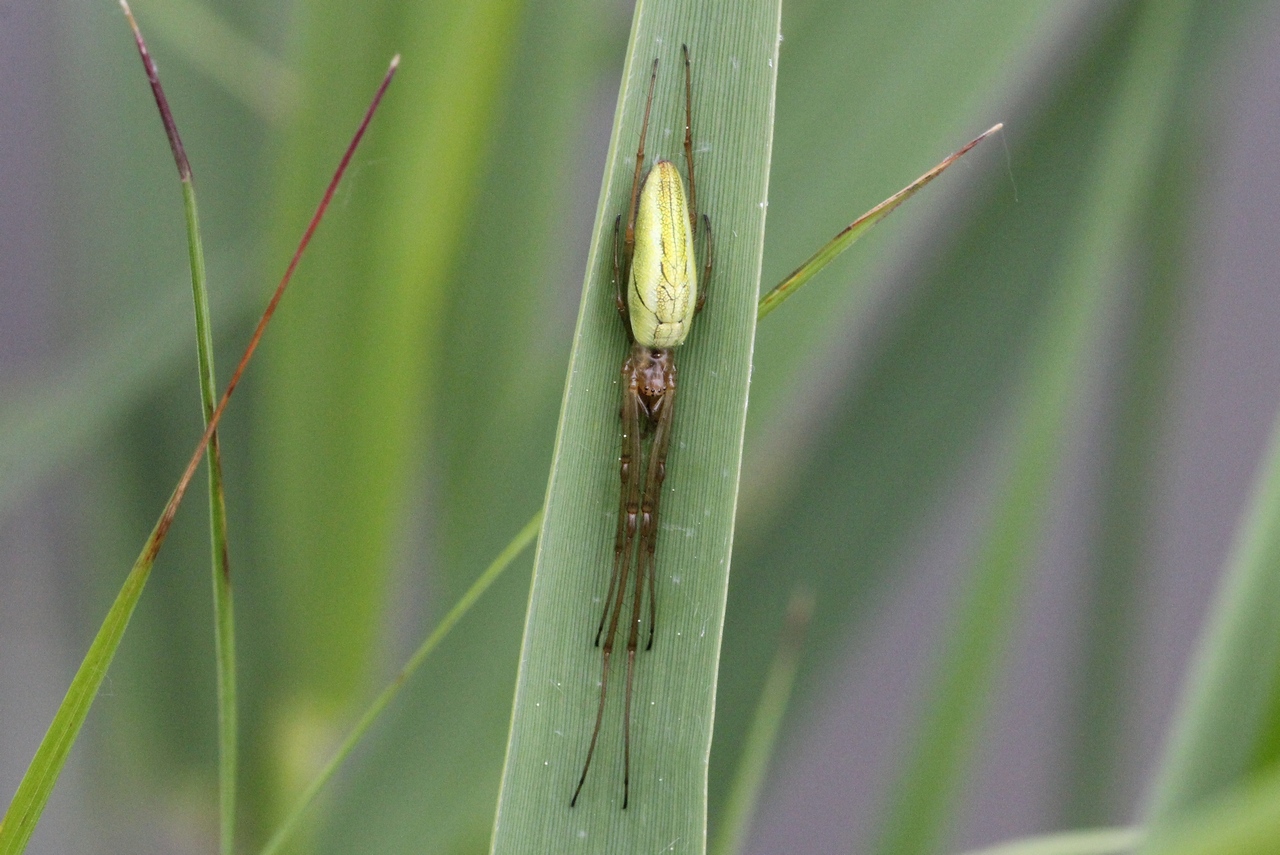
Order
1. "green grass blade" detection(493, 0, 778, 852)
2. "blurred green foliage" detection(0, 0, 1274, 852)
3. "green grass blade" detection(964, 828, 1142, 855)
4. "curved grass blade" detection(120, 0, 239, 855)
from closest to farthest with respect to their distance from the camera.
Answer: "curved grass blade" detection(120, 0, 239, 855) < "green grass blade" detection(493, 0, 778, 852) < "green grass blade" detection(964, 828, 1142, 855) < "blurred green foliage" detection(0, 0, 1274, 852)

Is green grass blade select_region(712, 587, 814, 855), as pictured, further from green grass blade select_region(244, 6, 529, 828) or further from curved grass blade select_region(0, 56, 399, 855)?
curved grass blade select_region(0, 56, 399, 855)

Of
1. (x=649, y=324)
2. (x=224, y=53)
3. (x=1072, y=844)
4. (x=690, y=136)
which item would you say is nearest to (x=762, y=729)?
(x=1072, y=844)

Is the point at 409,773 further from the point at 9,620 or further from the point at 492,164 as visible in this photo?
the point at 9,620

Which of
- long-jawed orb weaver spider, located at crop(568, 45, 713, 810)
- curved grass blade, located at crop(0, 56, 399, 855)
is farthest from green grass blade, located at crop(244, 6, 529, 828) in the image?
curved grass blade, located at crop(0, 56, 399, 855)

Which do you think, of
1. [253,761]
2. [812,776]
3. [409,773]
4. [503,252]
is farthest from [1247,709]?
[812,776]

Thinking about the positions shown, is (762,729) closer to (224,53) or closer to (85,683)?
(85,683)

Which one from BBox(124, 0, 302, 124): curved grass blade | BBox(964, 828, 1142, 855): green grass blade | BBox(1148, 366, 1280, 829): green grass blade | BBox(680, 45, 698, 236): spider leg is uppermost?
BBox(124, 0, 302, 124): curved grass blade
